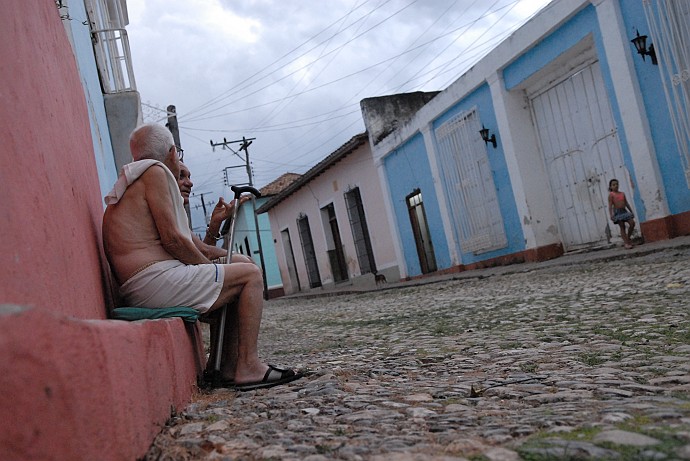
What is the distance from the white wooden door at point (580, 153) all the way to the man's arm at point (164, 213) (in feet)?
25.7

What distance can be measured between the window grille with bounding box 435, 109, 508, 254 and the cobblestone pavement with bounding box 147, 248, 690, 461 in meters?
7.51

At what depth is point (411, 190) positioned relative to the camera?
16047 mm

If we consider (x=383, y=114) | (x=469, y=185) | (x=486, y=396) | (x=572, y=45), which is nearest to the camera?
(x=486, y=396)

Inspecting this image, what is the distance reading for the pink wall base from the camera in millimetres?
1267

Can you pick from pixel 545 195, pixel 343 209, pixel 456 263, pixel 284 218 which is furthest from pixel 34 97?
pixel 284 218

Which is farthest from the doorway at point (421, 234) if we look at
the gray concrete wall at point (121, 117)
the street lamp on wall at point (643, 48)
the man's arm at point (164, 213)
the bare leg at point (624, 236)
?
the man's arm at point (164, 213)

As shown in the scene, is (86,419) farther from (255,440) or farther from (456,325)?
(456,325)

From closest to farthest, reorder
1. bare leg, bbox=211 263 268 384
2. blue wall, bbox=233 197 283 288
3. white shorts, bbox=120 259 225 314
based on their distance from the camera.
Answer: white shorts, bbox=120 259 225 314 < bare leg, bbox=211 263 268 384 < blue wall, bbox=233 197 283 288

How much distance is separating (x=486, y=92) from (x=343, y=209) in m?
8.99

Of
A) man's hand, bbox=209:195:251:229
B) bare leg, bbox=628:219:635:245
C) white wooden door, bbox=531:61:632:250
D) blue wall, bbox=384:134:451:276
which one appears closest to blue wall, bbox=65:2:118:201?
man's hand, bbox=209:195:251:229

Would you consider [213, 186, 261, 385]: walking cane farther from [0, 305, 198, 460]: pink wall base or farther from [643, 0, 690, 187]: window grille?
[643, 0, 690, 187]: window grille

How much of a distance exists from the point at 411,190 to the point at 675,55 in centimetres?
839

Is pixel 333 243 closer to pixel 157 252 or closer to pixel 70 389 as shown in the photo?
pixel 157 252

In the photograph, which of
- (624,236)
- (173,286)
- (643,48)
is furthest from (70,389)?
(624,236)
